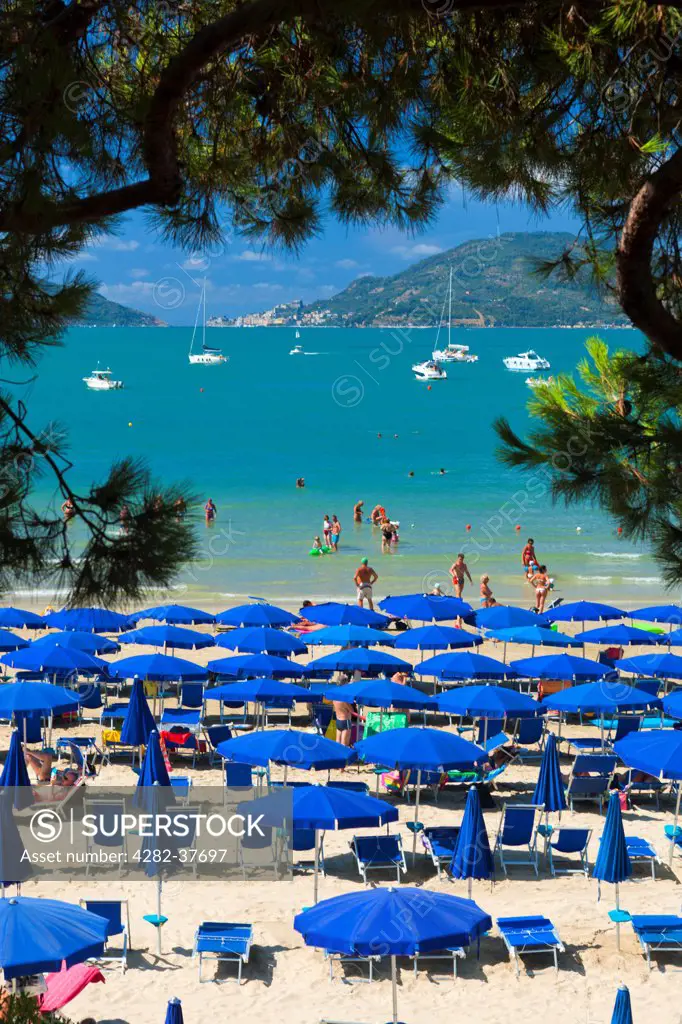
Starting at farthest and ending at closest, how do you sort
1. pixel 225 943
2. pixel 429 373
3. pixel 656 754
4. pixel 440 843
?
pixel 429 373
pixel 440 843
pixel 656 754
pixel 225 943

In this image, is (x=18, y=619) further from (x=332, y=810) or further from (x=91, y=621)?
(x=332, y=810)

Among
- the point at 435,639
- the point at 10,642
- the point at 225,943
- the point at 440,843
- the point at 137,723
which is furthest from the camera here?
the point at 435,639

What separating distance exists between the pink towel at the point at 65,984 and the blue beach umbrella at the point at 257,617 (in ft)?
33.0

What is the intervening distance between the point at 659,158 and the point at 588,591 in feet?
86.2

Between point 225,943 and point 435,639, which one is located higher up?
point 435,639

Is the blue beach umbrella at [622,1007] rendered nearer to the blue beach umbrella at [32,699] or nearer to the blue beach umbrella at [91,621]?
the blue beach umbrella at [32,699]

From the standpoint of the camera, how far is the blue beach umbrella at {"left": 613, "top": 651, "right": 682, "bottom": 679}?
51.4 feet

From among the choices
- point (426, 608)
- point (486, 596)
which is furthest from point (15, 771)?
point (486, 596)

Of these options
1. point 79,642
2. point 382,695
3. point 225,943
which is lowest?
point 225,943

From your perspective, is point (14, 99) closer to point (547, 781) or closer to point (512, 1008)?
point (512, 1008)

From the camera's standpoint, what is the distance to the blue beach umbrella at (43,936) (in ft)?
24.8

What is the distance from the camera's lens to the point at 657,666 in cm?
1591

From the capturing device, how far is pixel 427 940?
8062mm

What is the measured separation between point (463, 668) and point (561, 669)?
122 cm
